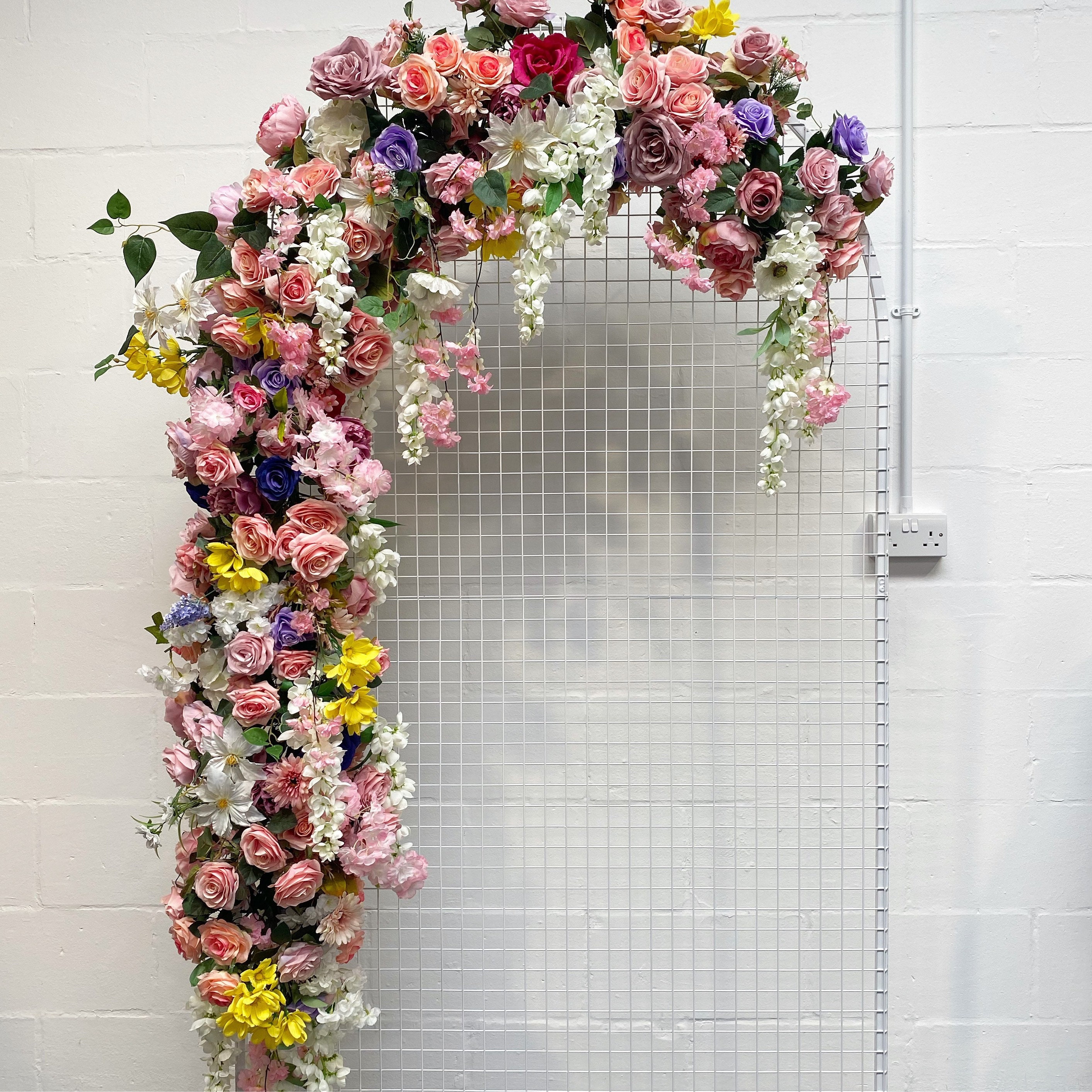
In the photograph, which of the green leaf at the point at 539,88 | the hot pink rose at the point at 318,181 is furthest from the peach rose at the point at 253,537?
the green leaf at the point at 539,88

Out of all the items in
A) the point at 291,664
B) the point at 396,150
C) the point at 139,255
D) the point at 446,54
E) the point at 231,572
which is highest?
the point at 446,54

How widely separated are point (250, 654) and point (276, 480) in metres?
0.20

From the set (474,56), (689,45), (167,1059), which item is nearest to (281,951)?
(167,1059)

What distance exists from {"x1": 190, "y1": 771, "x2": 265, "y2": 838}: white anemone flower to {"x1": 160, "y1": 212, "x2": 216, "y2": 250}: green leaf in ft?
2.01

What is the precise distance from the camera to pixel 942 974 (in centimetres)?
125

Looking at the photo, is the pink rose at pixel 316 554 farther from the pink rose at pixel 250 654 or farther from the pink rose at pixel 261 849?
the pink rose at pixel 261 849

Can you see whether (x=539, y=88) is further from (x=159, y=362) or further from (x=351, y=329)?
(x=159, y=362)

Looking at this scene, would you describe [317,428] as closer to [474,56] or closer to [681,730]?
[474,56]

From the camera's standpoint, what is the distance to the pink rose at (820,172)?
3.24ft

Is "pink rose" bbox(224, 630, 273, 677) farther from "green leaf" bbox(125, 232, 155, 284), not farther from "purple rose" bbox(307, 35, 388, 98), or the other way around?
"purple rose" bbox(307, 35, 388, 98)

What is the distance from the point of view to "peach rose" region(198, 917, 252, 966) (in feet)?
3.27

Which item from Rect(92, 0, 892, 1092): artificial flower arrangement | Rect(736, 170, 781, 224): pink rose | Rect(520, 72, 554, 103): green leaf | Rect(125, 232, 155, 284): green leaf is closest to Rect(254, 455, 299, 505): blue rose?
Rect(92, 0, 892, 1092): artificial flower arrangement

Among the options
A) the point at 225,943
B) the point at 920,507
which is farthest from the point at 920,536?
the point at 225,943

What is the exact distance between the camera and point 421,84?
3.14ft
